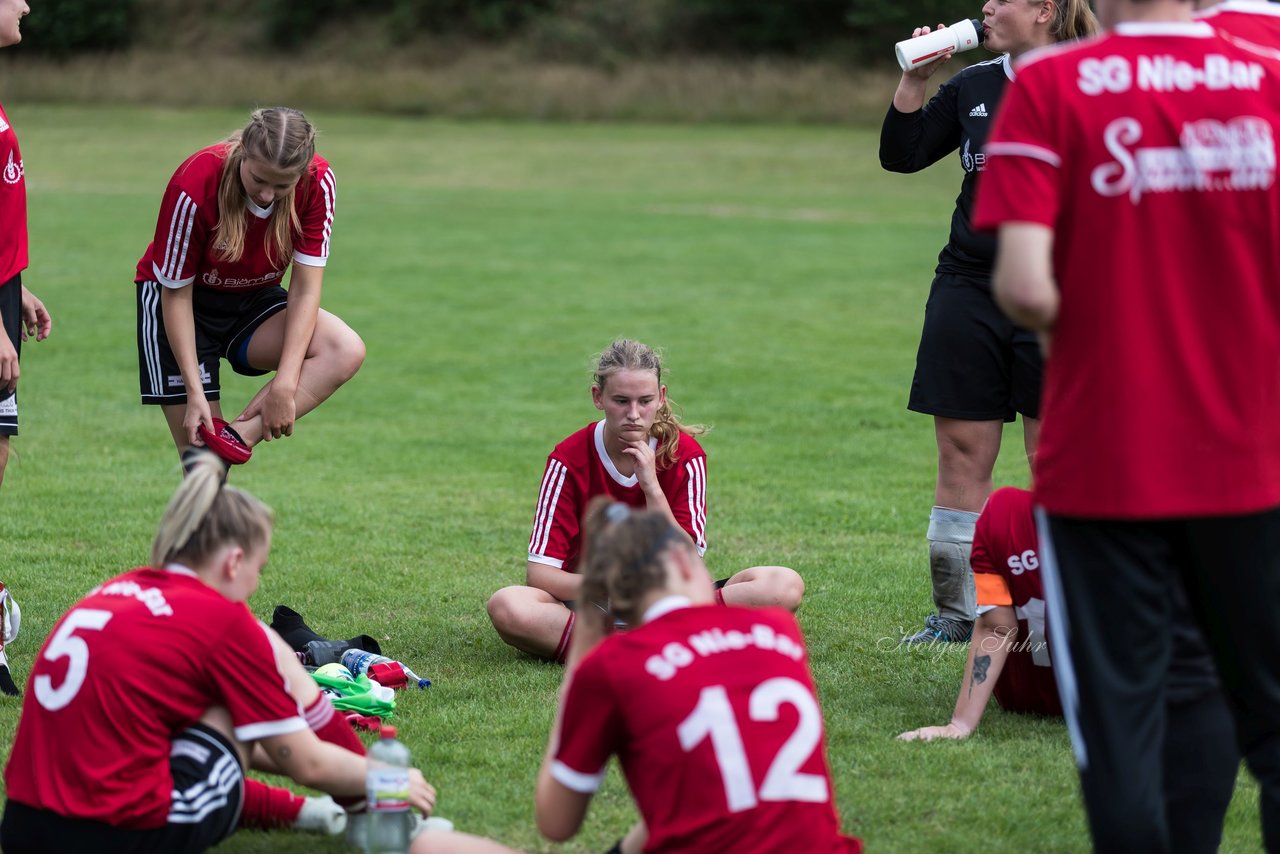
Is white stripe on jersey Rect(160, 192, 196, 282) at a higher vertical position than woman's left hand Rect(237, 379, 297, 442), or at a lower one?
higher

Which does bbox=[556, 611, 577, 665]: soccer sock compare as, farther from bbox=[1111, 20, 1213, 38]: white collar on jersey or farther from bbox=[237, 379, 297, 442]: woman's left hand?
bbox=[1111, 20, 1213, 38]: white collar on jersey

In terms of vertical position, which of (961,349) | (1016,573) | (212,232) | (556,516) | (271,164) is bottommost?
(556,516)

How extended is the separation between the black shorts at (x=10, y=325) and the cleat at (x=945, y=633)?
3321mm

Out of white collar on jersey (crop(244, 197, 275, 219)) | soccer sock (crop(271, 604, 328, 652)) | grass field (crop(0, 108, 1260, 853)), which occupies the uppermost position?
white collar on jersey (crop(244, 197, 275, 219))

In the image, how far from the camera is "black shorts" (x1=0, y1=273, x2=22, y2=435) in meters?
5.44

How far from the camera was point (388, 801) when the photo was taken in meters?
3.56

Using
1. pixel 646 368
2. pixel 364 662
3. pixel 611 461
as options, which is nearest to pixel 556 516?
pixel 611 461

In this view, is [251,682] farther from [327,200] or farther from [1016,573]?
[327,200]

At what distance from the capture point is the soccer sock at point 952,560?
5.86 meters

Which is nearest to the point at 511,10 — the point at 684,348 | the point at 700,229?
the point at 700,229

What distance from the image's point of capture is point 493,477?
927 cm

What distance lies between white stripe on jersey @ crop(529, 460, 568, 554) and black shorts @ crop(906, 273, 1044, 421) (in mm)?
1369

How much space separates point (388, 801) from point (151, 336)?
288 centimetres

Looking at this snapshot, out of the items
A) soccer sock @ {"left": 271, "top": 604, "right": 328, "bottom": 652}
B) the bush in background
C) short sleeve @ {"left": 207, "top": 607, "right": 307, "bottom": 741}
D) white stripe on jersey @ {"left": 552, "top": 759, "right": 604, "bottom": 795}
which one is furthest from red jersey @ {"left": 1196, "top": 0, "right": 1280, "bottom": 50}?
the bush in background
